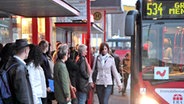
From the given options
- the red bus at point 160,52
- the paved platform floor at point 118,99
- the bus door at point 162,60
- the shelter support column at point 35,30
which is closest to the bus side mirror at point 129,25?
the red bus at point 160,52

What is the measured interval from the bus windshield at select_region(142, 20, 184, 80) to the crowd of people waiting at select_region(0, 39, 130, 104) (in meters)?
1.48

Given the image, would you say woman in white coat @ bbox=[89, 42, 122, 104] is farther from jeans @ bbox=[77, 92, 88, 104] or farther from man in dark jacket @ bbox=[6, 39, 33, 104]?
man in dark jacket @ bbox=[6, 39, 33, 104]

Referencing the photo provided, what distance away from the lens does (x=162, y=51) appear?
6.59 meters

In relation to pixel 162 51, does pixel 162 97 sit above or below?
below

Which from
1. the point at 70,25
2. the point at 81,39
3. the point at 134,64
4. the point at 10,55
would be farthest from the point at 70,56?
the point at 81,39

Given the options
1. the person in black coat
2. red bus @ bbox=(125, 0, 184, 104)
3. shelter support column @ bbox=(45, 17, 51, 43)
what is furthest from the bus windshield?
shelter support column @ bbox=(45, 17, 51, 43)

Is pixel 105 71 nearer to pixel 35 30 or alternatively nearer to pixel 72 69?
pixel 72 69

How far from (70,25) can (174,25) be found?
8105 mm

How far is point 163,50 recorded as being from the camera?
6.59 metres

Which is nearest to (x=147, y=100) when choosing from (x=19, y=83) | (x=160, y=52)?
(x=160, y=52)

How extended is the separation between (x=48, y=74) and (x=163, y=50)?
2.18 m

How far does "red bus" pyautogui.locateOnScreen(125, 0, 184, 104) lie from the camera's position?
6582mm

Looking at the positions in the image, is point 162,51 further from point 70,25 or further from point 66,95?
point 70,25

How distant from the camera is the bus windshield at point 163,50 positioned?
6574 millimetres
